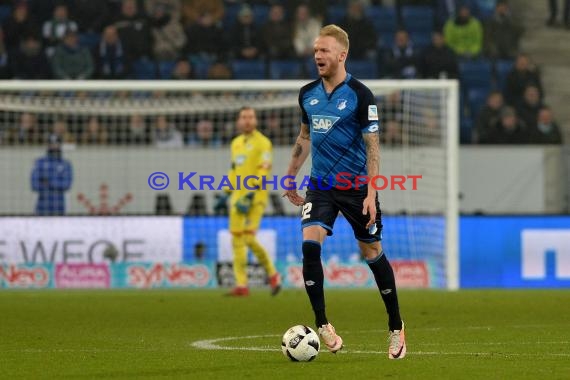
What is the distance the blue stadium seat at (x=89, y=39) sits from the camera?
76.2ft

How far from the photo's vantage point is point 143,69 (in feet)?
76.7

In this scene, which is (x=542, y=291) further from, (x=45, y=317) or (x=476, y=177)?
(x=45, y=317)

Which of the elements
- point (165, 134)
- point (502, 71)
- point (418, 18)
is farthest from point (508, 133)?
point (165, 134)

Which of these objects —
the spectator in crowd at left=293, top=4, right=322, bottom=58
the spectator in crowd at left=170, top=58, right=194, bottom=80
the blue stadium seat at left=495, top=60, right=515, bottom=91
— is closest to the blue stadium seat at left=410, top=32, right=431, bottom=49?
the blue stadium seat at left=495, top=60, right=515, bottom=91

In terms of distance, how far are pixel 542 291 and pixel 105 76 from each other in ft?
31.4

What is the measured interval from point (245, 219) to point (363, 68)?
895 centimetres

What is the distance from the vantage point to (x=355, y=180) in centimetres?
802

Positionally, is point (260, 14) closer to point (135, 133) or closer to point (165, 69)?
point (165, 69)

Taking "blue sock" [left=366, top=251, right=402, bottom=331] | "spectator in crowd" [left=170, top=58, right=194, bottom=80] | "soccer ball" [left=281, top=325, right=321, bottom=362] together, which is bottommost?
"soccer ball" [left=281, top=325, right=321, bottom=362]

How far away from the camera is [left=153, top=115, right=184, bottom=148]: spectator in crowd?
1964cm

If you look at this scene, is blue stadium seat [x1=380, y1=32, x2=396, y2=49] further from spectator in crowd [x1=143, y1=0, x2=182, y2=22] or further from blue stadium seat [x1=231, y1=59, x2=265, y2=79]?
spectator in crowd [x1=143, y1=0, x2=182, y2=22]

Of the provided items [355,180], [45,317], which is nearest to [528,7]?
[45,317]

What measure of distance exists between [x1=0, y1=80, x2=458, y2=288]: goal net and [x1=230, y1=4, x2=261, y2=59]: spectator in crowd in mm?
3249

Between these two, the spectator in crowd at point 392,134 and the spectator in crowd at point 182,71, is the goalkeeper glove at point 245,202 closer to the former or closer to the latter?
the spectator in crowd at point 392,134
